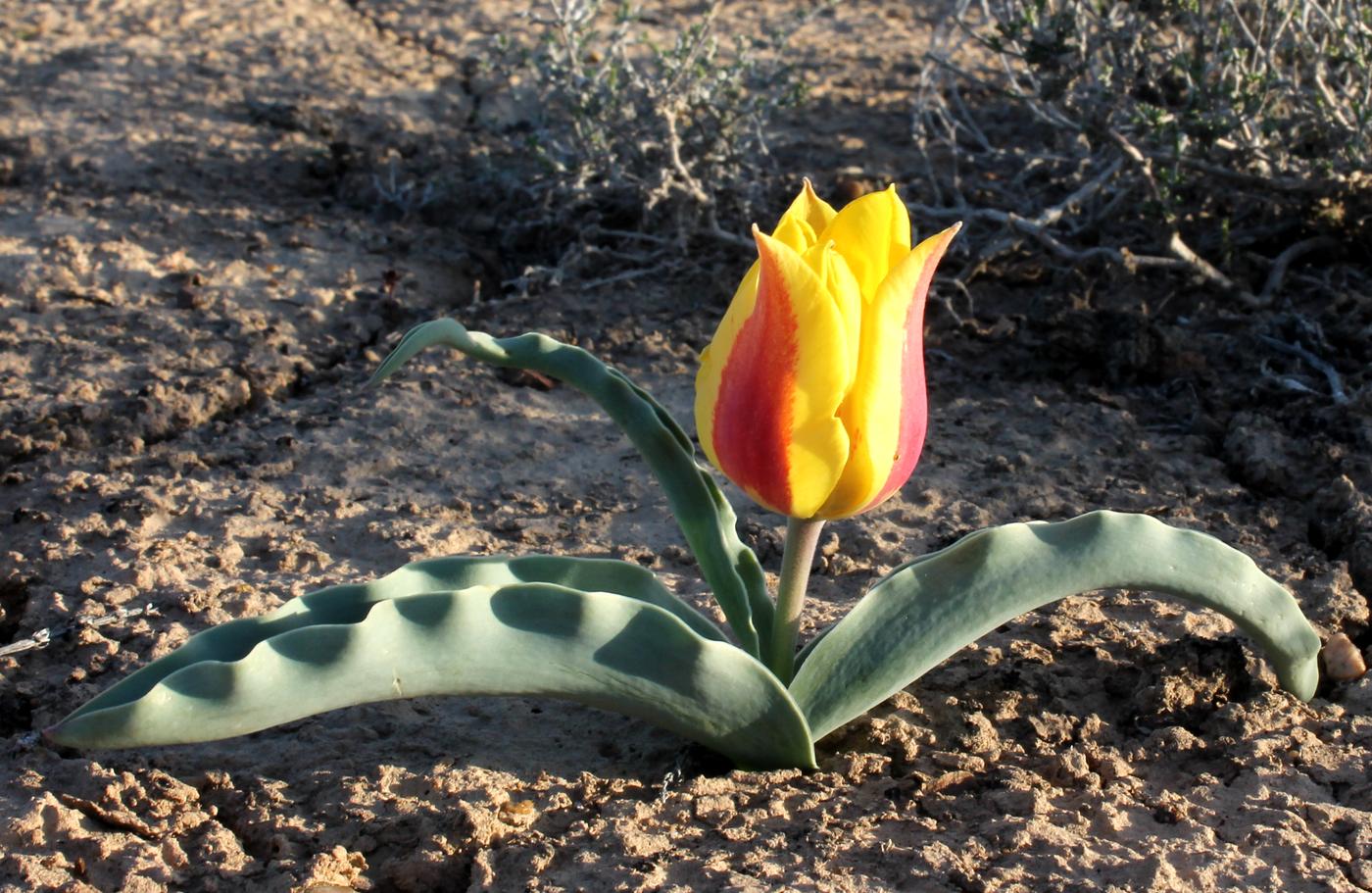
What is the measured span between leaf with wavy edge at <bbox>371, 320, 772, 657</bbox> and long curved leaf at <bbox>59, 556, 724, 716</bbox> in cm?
6

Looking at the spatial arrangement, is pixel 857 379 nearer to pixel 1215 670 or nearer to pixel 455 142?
pixel 1215 670

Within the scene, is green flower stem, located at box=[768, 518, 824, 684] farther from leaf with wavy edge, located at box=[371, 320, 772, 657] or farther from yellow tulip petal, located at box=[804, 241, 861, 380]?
yellow tulip petal, located at box=[804, 241, 861, 380]

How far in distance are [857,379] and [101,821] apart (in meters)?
1.09

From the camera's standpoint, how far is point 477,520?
273 cm

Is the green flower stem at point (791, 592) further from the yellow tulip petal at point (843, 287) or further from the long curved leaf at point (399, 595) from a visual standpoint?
the yellow tulip petal at point (843, 287)

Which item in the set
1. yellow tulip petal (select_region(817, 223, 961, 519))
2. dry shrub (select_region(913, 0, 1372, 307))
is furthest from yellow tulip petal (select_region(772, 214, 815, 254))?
dry shrub (select_region(913, 0, 1372, 307))

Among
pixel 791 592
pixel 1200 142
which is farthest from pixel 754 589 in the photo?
pixel 1200 142

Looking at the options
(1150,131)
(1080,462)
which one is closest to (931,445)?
(1080,462)

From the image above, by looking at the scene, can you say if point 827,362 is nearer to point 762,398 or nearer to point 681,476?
point 762,398

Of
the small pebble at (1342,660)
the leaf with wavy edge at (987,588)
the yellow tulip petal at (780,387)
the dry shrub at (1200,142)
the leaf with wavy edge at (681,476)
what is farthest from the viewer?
the dry shrub at (1200,142)

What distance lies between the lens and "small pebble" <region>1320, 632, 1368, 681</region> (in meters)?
2.17

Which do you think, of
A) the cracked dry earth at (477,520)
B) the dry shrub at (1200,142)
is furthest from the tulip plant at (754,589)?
Result: the dry shrub at (1200,142)

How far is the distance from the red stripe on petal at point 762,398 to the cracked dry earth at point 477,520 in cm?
47

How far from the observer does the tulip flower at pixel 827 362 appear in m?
1.53
